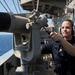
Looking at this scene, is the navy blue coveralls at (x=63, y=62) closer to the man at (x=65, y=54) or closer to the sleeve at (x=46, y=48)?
the man at (x=65, y=54)

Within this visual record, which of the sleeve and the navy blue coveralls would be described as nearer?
the navy blue coveralls

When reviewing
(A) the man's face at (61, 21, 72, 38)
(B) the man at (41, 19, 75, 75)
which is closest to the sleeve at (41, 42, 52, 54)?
(B) the man at (41, 19, 75, 75)

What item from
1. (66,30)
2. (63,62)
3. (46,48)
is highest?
(66,30)

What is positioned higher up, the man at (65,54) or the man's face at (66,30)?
the man's face at (66,30)

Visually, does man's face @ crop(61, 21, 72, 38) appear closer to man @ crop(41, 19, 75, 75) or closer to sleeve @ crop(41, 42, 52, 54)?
man @ crop(41, 19, 75, 75)

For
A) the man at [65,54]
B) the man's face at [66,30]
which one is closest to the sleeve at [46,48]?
the man at [65,54]

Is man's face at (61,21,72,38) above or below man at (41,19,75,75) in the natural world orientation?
above

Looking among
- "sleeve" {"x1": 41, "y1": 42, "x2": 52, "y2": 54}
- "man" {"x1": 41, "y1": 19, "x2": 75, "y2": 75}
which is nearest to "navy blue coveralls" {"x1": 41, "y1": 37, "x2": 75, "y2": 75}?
"man" {"x1": 41, "y1": 19, "x2": 75, "y2": 75}

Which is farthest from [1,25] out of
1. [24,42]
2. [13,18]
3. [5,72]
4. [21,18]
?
[5,72]

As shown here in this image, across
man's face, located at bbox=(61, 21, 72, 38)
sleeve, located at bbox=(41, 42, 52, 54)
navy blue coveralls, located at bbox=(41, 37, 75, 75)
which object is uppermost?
man's face, located at bbox=(61, 21, 72, 38)

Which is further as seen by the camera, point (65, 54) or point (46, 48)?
point (46, 48)

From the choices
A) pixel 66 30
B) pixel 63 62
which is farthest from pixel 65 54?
pixel 66 30

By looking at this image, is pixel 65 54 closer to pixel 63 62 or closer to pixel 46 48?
pixel 63 62

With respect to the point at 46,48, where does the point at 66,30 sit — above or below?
above
